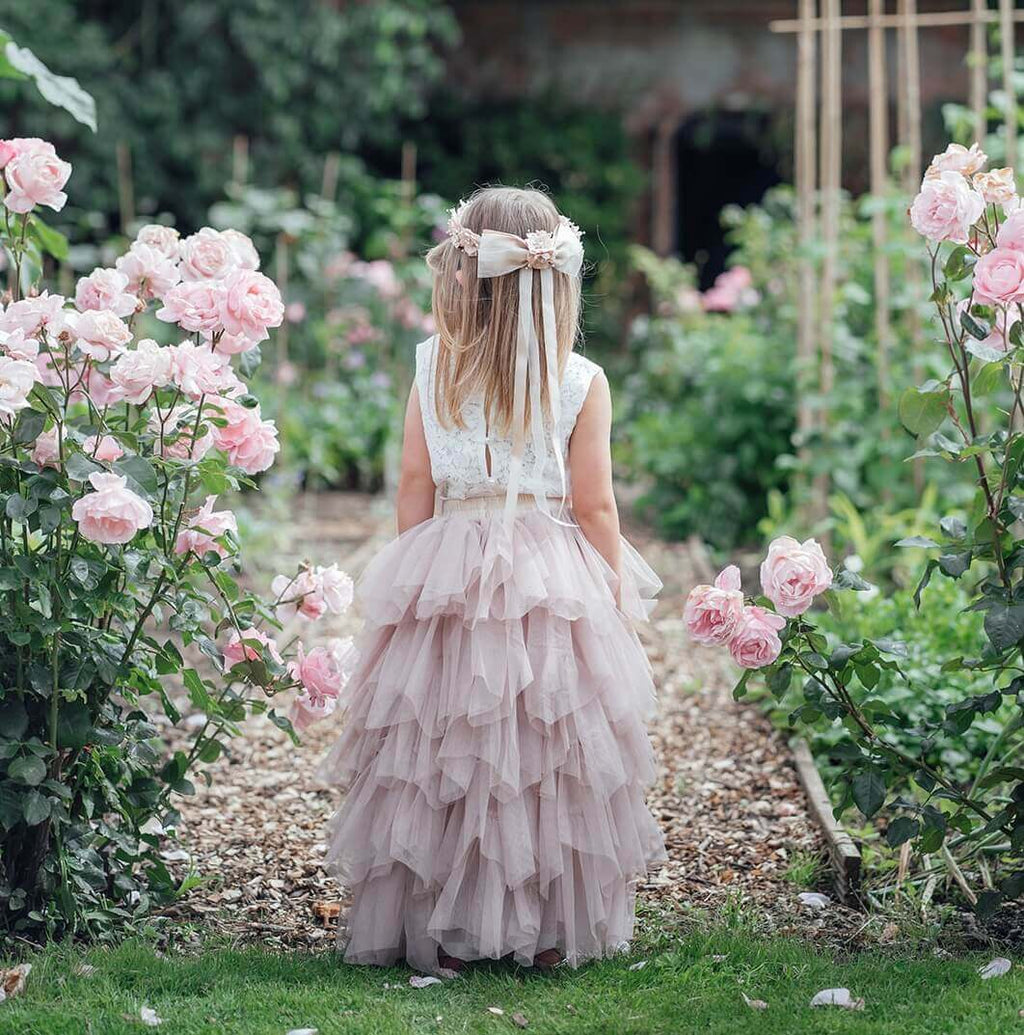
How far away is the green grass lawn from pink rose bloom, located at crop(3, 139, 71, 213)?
50.8 inches

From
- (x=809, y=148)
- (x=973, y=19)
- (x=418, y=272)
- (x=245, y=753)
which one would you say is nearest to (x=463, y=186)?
(x=418, y=272)

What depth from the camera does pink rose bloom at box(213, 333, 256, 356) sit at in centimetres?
251

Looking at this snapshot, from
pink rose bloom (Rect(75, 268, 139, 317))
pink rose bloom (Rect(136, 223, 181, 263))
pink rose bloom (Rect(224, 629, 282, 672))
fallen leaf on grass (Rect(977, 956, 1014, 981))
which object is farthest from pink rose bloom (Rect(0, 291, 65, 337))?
fallen leaf on grass (Rect(977, 956, 1014, 981))

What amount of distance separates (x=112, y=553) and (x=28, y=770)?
14.9 inches

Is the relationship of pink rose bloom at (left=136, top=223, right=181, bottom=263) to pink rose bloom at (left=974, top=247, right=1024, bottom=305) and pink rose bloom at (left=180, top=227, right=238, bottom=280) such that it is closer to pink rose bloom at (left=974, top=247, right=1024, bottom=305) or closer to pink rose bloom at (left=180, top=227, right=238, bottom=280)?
pink rose bloom at (left=180, top=227, right=238, bottom=280)

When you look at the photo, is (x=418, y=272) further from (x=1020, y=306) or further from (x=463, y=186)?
(x=1020, y=306)

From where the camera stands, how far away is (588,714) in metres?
2.46

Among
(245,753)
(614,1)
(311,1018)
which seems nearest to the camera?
(311,1018)

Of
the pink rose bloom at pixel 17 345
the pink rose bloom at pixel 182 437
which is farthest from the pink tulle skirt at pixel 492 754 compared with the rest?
the pink rose bloom at pixel 17 345

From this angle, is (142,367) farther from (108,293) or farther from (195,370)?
(108,293)

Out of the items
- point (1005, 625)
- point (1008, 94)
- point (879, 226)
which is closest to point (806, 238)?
point (879, 226)

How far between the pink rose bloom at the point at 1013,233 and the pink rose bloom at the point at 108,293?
1449 mm

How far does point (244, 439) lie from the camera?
2482 mm

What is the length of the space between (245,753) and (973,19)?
3602 mm
